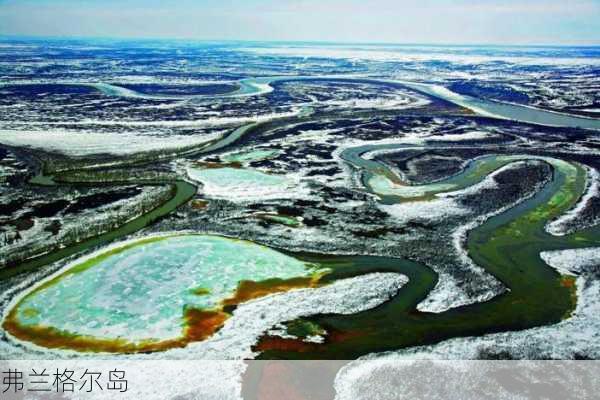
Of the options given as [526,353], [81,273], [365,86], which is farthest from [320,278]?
[365,86]

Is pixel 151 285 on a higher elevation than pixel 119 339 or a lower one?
higher

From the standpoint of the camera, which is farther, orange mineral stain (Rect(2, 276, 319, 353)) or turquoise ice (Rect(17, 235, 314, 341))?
turquoise ice (Rect(17, 235, 314, 341))

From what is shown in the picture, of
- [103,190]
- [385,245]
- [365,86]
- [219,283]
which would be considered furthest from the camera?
[365,86]

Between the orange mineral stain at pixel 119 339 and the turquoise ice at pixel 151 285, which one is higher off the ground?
the turquoise ice at pixel 151 285

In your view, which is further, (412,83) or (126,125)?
(412,83)

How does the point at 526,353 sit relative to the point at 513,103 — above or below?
below

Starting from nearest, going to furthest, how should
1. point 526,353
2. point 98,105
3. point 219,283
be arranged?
1. point 526,353
2. point 219,283
3. point 98,105

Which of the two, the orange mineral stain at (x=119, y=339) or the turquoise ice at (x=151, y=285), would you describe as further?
the turquoise ice at (x=151, y=285)

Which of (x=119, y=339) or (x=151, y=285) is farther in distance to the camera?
(x=151, y=285)

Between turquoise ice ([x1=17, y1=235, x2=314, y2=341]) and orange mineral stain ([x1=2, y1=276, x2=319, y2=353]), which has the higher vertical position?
turquoise ice ([x1=17, y1=235, x2=314, y2=341])

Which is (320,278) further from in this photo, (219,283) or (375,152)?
(375,152)
